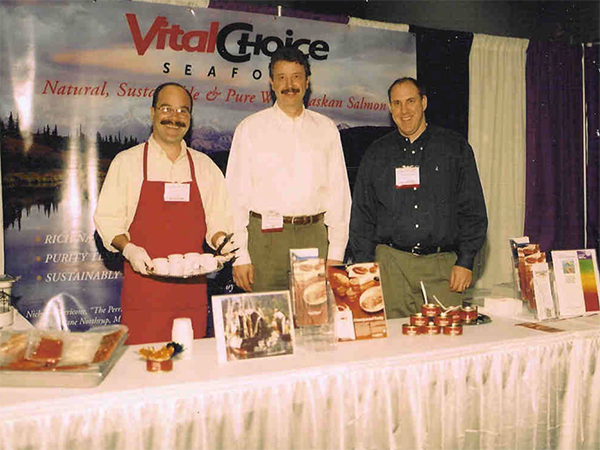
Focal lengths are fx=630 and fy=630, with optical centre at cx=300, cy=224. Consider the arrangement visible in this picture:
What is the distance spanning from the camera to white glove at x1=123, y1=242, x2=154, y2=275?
8.12 feet

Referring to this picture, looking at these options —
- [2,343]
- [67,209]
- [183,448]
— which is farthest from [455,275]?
[67,209]

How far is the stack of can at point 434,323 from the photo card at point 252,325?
527 mm

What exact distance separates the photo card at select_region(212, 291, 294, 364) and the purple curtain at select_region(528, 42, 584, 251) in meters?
4.01

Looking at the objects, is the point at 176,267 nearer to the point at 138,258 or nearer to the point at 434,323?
the point at 138,258

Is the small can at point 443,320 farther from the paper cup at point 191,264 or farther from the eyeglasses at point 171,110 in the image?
the eyeglasses at point 171,110

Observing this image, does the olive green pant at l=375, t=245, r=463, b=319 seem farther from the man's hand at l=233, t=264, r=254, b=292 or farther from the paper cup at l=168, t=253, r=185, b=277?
the paper cup at l=168, t=253, r=185, b=277

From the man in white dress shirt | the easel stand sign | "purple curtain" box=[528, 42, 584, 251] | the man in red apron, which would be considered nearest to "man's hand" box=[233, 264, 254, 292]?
the man in white dress shirt

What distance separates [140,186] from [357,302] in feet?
4.27

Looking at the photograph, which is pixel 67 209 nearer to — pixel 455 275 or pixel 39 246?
pixel 39 246

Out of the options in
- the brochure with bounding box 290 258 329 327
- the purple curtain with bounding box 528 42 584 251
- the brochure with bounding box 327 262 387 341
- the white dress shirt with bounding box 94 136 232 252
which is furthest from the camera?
the purple curtain with bounding box 528 42 584 251

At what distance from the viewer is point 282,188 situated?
3.24 meters

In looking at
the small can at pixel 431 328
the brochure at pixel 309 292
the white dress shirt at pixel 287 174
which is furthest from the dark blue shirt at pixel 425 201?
the brochure at pixel 309 292

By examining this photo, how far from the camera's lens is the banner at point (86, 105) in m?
3.91

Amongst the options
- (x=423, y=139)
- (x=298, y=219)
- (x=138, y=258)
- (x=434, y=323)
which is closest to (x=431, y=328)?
(x=434, y=323)
